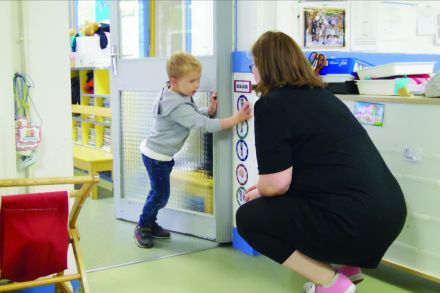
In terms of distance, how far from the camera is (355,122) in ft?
6.32

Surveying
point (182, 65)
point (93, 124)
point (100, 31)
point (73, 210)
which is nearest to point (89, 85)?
point (93, 124)

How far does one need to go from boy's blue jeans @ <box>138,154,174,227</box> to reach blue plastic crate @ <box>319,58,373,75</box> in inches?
38.7

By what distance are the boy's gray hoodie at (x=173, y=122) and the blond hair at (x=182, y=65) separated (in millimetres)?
111

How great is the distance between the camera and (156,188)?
2.91m

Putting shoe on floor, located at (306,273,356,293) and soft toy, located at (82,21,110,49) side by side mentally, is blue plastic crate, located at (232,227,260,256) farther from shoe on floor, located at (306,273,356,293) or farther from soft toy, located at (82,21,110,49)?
soft toy, located at (82,21,110,49)

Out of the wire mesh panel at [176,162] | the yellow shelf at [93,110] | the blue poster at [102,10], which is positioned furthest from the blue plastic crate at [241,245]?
the blue poster at [102,10]

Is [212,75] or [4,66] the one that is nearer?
[4,66]

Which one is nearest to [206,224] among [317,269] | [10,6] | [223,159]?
[223,159]

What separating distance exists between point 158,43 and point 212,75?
75 cm

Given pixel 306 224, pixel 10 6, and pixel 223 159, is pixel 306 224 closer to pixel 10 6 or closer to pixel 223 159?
pixel 223 159

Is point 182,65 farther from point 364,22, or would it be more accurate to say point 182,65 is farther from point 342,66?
point 364,22

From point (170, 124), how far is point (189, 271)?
0.79 metres

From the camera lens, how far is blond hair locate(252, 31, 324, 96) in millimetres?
1929

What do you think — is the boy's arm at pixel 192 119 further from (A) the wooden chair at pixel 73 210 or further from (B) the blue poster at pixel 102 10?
(B) the blue poster at pixel 102 10
